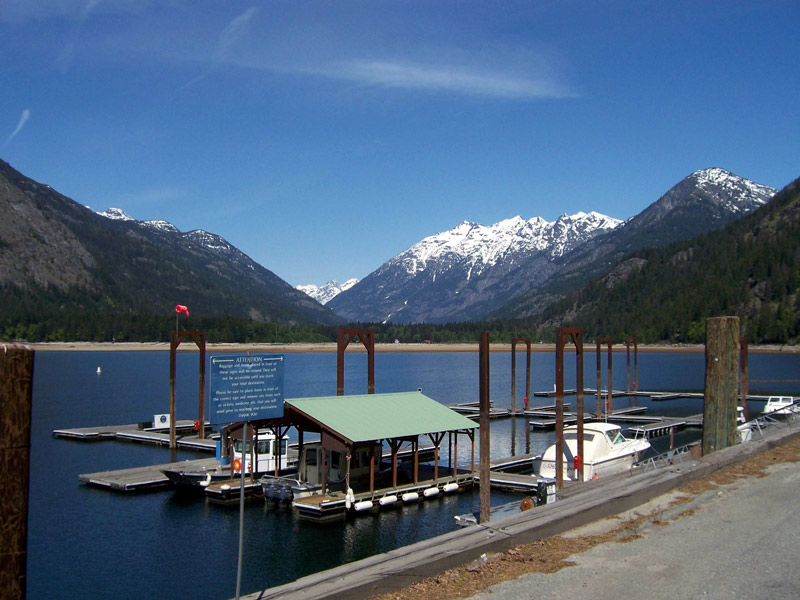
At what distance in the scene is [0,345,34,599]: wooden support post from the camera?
7.29 metres

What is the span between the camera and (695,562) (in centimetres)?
1191

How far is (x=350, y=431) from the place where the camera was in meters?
30.6

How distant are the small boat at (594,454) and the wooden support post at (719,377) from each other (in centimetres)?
1167

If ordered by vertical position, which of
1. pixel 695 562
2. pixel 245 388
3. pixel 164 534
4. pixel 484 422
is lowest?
pixel 164 534

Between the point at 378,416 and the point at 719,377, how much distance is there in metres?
16.1

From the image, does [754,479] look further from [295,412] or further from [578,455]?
[295,412]

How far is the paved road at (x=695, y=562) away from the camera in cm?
1062

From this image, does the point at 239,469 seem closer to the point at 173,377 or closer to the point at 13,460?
the point at 173,377

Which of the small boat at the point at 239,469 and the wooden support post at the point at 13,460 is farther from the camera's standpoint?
the small boat at the point at 239,469

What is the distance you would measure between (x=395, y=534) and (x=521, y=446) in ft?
79.9

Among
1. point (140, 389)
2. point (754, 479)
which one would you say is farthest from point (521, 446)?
point (140, 389)

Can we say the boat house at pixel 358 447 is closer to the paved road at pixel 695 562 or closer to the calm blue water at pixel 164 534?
the calm blue water at pixel 164 534

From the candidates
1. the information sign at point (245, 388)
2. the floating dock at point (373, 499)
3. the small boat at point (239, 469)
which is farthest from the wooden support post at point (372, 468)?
the information sign at point (245, 388)

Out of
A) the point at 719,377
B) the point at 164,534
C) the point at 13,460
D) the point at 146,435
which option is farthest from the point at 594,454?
the point at 146,435
